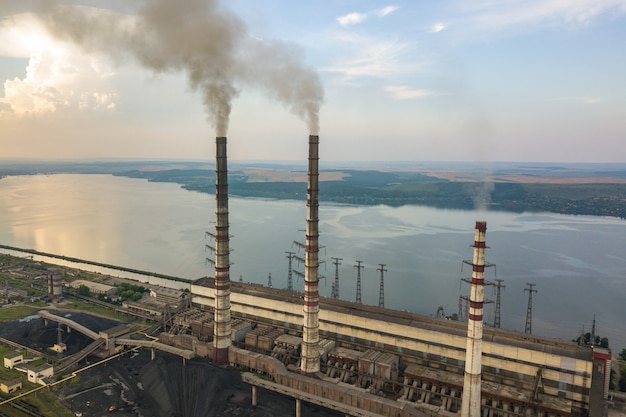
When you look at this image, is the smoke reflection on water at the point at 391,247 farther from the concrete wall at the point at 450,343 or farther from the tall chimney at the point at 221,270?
the tall chimney at the point at 221,270

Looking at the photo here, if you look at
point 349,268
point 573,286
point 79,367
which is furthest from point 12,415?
point 573,286

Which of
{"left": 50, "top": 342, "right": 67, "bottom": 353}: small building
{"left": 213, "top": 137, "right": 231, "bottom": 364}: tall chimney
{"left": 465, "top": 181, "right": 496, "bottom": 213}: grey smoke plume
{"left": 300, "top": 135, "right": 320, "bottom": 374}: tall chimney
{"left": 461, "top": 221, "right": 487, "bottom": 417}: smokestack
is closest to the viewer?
{"left": 461, "top": 221, "right": 487, "bottom": 417}: smokestack

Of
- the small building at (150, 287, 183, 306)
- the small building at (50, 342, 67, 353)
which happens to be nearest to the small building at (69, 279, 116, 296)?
the small building at (150, 287, 183, 306)

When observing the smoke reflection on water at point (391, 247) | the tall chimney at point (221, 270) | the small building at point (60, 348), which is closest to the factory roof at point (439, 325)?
the tall chimney at point (221, 270)

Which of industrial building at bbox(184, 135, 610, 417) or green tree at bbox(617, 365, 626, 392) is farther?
green tree at bbox(617, 365, 626, 392)

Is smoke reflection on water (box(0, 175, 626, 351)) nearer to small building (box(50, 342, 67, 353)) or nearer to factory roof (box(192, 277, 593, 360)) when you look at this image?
factory roof (box(192, 277, 593, 360))

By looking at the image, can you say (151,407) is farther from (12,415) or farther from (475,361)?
(475,361)

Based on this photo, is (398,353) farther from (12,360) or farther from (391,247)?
(391,247)
